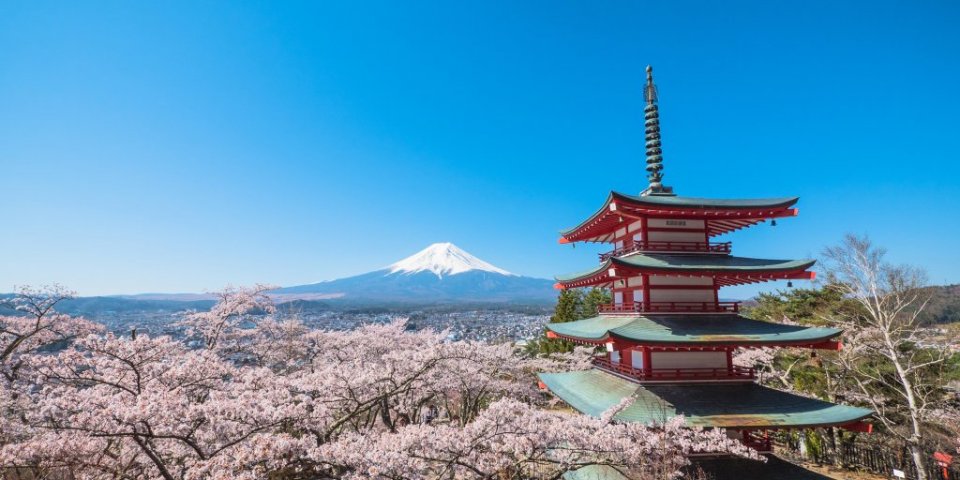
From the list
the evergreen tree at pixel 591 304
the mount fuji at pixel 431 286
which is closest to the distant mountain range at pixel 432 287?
the mount fuji at pixel 431 286

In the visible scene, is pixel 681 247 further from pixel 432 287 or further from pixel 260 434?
pixel 432 287

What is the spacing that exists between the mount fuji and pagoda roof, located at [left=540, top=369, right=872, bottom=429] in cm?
13495

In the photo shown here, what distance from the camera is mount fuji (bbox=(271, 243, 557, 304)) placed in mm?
154500

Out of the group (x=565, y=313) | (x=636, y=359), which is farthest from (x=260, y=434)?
(x=565, y=313)

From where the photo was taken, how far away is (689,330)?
1038cm

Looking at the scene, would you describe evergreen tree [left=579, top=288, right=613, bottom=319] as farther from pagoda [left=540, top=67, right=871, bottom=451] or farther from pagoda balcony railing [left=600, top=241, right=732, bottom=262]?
pagoda balcony railing [left=600, top=241, right=732, bottom=262]

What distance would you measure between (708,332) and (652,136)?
6.42m

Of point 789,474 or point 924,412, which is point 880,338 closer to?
point 924,412

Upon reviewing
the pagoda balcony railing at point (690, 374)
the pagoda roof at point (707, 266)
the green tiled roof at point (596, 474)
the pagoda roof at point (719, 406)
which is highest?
the pagoda roof at point (707, 266)

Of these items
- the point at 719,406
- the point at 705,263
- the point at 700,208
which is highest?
the point at 700,208

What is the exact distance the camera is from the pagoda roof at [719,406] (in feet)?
29.7

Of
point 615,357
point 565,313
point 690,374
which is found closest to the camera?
point 690,374

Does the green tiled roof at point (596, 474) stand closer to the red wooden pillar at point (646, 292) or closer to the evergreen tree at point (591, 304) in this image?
the red wooden pillar at point (646, 292)

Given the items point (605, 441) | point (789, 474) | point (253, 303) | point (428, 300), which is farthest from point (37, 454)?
point (428, 300)
